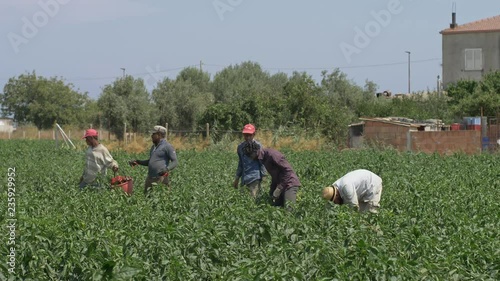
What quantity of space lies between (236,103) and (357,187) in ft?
126

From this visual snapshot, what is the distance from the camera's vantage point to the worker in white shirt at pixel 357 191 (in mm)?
11734

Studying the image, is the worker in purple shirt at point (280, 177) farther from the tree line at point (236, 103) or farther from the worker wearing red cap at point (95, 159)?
the tree line at point (236, 103)

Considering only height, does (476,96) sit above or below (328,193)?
above

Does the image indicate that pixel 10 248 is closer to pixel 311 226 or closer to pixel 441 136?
pixel 311 226

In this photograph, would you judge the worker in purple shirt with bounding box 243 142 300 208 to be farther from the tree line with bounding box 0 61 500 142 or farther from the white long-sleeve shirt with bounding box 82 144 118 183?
the tree line with bounding box 0 61 500 142

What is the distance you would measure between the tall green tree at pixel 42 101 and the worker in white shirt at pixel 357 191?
7568cm

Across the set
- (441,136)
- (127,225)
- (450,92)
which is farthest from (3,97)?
(127,225)

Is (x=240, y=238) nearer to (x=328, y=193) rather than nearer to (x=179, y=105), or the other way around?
(x=328, y=193)

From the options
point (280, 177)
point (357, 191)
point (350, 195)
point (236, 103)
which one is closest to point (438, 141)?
point (236, 103)

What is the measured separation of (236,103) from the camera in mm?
50312

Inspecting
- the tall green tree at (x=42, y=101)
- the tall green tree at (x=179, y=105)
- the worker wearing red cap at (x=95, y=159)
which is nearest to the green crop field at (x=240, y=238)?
the worker wearing red cap at (x=95, y=159)

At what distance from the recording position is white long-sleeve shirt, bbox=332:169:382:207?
11.8 meters

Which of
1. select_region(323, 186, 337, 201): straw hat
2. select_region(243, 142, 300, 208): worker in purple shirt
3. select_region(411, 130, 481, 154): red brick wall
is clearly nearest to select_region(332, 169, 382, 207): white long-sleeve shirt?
select_region(323, 186, 337, 201): straw hat

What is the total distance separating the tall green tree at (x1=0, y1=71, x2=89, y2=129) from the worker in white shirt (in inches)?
2979
